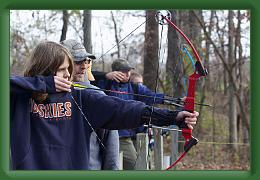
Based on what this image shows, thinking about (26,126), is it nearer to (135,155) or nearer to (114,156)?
(114,156)

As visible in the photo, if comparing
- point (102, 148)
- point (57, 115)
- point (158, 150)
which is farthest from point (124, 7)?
point (158, 150)

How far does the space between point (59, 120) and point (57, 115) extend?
0.02 m

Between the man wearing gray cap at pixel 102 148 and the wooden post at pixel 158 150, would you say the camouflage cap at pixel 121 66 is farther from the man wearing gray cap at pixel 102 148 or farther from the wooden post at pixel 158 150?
the man wearing gray cap at pixel 102 148

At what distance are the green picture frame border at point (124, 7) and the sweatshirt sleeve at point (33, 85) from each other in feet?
1.21

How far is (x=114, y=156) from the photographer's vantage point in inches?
101

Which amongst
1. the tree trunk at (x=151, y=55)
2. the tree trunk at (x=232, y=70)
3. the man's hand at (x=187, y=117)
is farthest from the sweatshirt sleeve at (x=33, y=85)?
the tree trunk at (x=232, y=70)

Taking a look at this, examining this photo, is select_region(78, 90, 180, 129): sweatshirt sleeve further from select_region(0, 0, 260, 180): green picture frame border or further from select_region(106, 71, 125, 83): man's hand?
select_region(106, 71, 125, 83): man's hand

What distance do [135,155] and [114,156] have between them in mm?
1561

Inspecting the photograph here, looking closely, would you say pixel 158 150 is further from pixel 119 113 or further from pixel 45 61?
pixel 45 61

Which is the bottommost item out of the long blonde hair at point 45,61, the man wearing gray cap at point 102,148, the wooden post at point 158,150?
the wooden post at point 158,150

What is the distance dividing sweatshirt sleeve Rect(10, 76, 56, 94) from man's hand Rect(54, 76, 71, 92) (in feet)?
0.05

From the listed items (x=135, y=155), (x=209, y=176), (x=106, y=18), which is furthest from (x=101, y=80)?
(x=106, y=18)

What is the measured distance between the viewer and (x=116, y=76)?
4.05 meters

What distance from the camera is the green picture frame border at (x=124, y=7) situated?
162 centimetres
